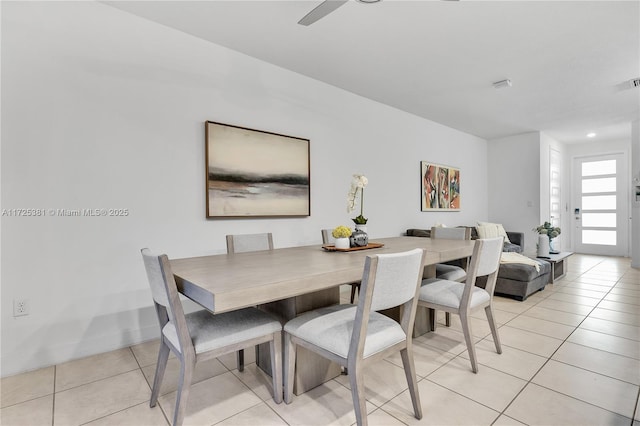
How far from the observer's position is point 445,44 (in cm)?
293

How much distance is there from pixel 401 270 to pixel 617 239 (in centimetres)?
799

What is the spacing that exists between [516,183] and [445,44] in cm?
465

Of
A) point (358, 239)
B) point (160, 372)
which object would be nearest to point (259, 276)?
point (160, 372)

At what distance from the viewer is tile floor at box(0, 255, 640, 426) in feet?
5.35

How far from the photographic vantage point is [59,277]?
7.36 feet

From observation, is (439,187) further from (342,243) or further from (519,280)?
(342,243)

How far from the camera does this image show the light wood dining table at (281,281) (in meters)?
1.24

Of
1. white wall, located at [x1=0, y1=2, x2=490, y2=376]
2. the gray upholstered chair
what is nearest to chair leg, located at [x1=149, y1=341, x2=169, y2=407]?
white wall, located at [x1=0, y1=2, x2=490, y2=376]

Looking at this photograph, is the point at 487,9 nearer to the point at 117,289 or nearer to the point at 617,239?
the point at 117,289

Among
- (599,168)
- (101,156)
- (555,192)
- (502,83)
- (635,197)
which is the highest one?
(502,83)

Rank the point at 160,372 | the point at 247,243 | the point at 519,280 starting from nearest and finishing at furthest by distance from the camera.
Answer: the point at 160,372 < the point at 247,243 < the point at 519,280


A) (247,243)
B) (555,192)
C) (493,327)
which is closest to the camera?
(493,327)

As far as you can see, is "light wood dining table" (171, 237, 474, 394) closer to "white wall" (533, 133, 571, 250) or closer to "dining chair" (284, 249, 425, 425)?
"dining chair" (284, 249, 425, 425)

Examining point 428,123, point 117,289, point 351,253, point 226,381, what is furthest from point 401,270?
point 428,123
